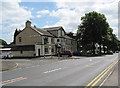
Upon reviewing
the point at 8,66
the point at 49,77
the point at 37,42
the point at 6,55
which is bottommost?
the point at 49,77

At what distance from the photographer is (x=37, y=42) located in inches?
1789

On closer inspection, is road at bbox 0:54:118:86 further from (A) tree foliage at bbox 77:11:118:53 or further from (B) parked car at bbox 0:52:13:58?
(A) tree foliage at bbox 77:11:118:53

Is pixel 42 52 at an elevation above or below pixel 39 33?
below

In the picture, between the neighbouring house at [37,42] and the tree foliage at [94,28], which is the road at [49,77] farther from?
the tree foliage at [94,28]

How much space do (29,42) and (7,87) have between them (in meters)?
39.8

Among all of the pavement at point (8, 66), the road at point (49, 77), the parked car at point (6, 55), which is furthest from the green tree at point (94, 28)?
the road at point (49, 77)

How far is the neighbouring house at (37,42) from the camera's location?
141ft

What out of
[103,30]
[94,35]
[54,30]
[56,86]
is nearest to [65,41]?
[54,30]

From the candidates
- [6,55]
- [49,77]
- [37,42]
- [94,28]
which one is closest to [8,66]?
[49,77]

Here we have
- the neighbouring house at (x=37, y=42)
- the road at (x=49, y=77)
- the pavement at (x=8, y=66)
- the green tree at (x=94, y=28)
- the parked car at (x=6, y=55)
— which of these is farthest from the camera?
the green tree at (x=94, y=28)

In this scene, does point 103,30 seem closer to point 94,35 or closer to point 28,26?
point 94,35

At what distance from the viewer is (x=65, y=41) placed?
5706 cm

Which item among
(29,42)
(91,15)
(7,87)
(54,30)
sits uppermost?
(91,15)

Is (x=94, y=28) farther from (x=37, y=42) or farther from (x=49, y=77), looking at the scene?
(x=49, y=77)
